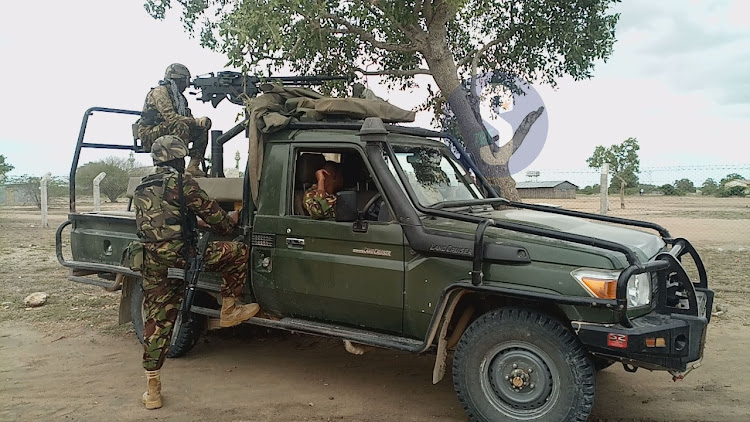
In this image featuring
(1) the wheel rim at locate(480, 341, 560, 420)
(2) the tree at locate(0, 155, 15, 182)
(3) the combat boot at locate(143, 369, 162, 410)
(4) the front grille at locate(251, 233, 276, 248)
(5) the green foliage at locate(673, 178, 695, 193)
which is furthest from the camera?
(2) the tree at locate(0, 155, 15, 182)

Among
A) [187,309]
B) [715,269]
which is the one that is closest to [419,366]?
[187,309]

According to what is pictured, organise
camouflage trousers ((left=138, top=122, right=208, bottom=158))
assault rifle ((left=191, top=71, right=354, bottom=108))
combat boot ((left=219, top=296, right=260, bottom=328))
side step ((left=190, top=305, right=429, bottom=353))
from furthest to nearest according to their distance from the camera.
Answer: assault rifle ((left=191, top=71, right=354, bottom=108))
camouflage trousers ((left=138, top=122, right=208, bottom=158))
combat boot ((left=219, top=296, right=260, bottom=328))
side step ((left=190, top=305, right=429, bottom=353))

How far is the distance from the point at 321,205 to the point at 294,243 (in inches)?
15.8

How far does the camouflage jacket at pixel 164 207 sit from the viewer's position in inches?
192

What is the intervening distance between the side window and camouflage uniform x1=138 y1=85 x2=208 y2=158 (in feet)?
6.78

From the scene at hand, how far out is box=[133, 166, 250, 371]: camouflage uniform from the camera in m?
4.88

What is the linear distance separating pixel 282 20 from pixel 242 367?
4418mm

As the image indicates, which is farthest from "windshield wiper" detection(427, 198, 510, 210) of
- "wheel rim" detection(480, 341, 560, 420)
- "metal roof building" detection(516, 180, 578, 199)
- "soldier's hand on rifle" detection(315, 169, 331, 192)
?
"metal roof building" detection(516, 180, 578, 199)

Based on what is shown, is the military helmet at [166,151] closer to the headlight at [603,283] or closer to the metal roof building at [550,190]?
the headlight at [603,283]

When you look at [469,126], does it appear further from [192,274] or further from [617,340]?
[617,340]

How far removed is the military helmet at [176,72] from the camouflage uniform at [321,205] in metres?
3.25

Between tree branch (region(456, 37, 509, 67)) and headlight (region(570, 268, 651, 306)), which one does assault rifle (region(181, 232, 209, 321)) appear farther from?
tree branch (region(456, 37, 509, 67))

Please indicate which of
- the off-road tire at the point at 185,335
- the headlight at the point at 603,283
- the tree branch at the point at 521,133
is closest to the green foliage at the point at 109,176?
the tree branch at the point at 521,133

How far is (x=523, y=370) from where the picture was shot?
4.01 m
